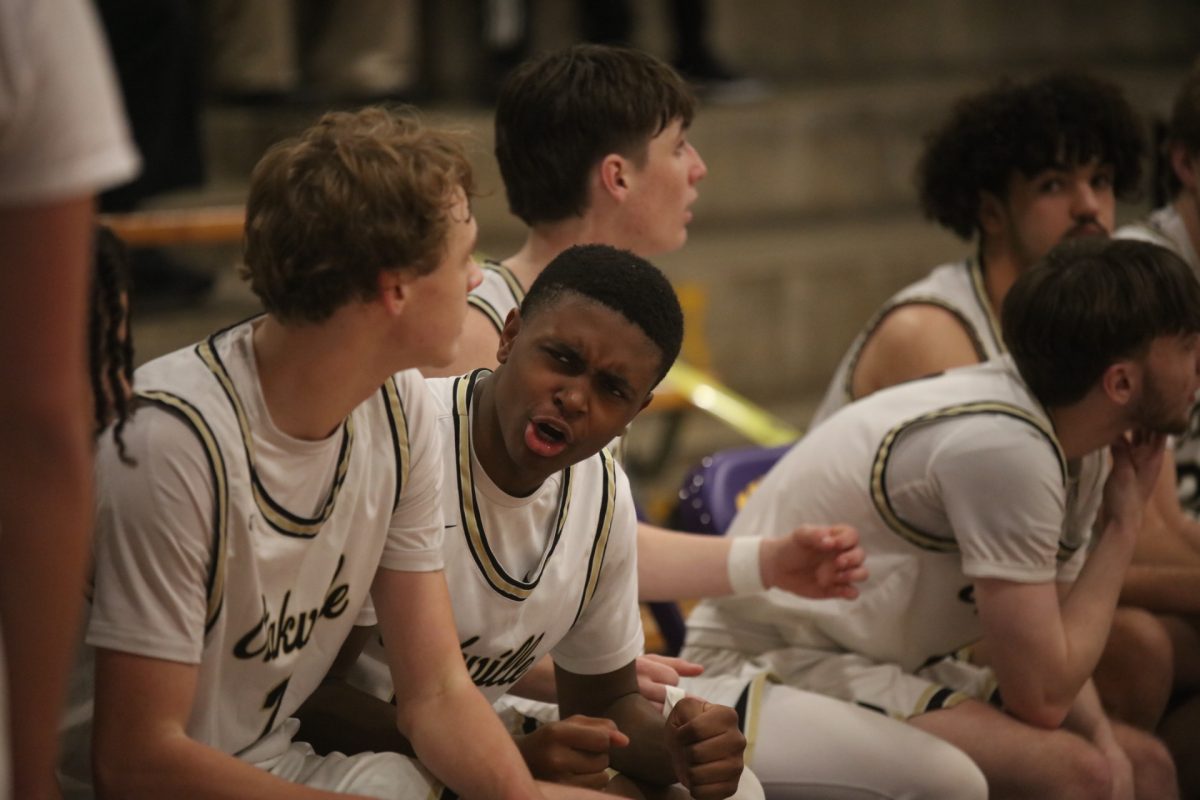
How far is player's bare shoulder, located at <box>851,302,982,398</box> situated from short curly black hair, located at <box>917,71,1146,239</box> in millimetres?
344

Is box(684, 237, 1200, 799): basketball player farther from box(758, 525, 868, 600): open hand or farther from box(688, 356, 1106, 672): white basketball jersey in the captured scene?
box(758, 525, 868, 600): open hand

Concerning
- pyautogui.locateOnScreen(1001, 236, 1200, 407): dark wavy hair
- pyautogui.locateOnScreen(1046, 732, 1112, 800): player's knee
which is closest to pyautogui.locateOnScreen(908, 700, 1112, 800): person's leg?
pyautogui.locateOnScreen(1046, 732, 1112, 800): player's knee

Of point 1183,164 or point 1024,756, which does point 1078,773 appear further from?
point 1183,164

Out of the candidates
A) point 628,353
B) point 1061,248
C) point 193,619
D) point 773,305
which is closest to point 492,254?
point 773,305

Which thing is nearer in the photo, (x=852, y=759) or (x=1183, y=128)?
(x=852, y=759)

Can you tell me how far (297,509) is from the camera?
1.75 metres

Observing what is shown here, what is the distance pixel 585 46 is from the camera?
272 cm

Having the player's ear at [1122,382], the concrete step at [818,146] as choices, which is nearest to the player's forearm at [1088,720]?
the player's ear at [1122,382]

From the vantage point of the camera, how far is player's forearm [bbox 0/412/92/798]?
1206mm

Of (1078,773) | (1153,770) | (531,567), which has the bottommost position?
(1153,770)

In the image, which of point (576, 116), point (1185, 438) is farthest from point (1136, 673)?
point (576, 116)

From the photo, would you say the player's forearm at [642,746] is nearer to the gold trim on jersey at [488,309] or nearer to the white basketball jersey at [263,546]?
the white basketball jersey at [263,546]

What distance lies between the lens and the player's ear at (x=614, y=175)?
2.64 m

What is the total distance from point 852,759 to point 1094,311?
2.72 ft
